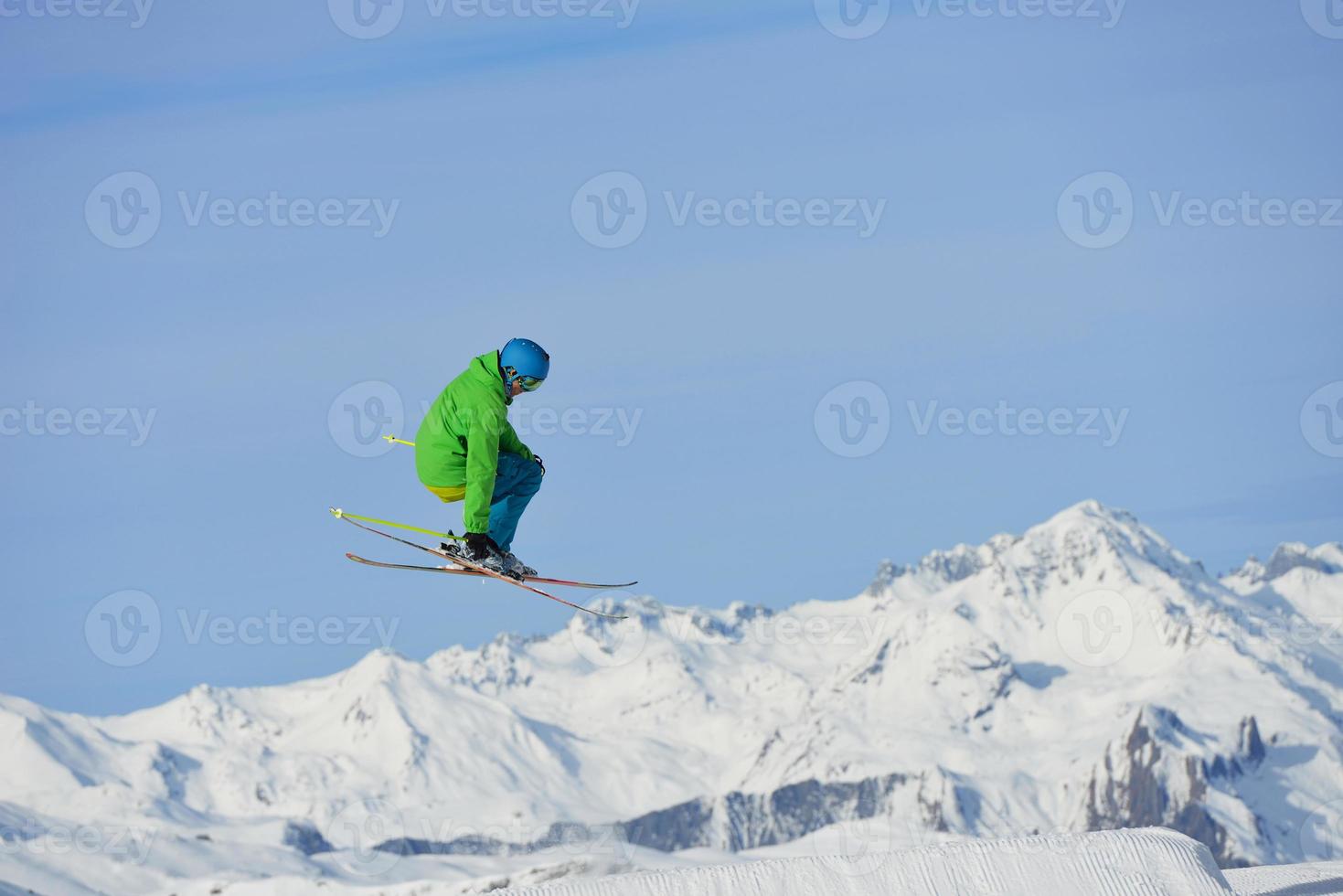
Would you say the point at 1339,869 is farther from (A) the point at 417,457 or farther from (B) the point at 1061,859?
(A) the point at 417,457

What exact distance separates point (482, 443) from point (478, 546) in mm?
1508

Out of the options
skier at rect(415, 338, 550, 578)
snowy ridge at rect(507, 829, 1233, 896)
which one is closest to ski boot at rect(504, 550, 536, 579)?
skier at rect(415, 338, 550, 578)

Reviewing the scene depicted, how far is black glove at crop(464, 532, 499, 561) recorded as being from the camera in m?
19.8

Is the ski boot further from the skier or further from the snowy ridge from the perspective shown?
the snowy ridge

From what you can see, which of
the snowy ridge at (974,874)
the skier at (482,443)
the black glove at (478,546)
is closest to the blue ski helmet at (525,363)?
the skier at (482,443)

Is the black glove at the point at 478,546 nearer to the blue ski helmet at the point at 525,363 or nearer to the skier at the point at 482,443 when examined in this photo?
the skier at the point at 482,443

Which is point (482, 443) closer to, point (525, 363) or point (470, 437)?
point (470, 437)

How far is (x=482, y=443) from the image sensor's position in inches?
744

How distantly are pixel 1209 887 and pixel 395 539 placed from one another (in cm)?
1024

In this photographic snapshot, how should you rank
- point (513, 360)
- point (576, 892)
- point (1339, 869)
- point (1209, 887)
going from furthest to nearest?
point (1339, 869), point (513, 360), point (1209, 887), point (576, 892)

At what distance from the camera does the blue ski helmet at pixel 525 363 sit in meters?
18.4

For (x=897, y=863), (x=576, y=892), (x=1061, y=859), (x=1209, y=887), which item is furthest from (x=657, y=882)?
(x=1209, y=887)

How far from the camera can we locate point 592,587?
22562 millimetres

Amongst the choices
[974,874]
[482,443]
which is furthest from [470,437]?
[974,874]
